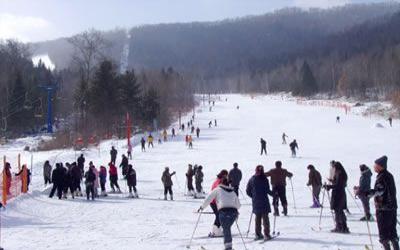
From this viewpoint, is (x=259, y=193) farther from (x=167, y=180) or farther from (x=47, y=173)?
(x=47, y=173)

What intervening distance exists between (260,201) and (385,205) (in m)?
2.96

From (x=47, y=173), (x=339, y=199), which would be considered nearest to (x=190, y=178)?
(x=47, y=173)

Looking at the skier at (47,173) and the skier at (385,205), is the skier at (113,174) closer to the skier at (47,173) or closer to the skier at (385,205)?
the skier at (47,173)

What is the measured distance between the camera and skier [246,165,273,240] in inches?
408

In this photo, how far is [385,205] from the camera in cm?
801

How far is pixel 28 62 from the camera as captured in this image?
10344 centimetres

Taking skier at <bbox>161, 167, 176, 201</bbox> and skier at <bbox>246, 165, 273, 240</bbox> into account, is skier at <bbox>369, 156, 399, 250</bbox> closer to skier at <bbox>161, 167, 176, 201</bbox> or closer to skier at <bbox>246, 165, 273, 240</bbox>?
skier at <bbox>246, 165, 273, 240</bbox>

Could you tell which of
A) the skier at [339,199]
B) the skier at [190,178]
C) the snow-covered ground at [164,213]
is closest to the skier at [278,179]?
the snow-covered ground at [164,213]

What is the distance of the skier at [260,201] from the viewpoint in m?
10.4

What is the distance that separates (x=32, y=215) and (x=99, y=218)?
85.1 inches

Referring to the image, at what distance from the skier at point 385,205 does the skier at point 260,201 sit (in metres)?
2.75

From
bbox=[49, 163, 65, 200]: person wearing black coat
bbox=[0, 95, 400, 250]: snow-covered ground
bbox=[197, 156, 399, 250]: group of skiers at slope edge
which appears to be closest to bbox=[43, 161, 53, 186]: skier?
bbox=[0, 95, 400, 250]: snow-covered ground

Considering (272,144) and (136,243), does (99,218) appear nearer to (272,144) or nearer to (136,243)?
(136,243)

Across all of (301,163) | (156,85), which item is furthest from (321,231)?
(156,85)
